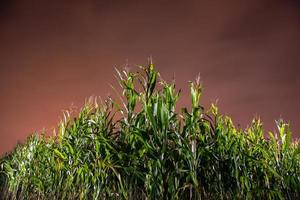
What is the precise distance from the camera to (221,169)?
4609mm

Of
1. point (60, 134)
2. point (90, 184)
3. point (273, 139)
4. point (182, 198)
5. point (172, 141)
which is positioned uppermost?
point (60, 134)

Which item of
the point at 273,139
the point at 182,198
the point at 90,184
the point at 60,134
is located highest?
the point at 60,134

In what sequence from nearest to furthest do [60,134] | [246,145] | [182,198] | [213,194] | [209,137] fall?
[182,198] → [213,194] → [209,137] → [246,145] → [60,134]

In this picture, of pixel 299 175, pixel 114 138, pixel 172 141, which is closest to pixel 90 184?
pixel 114 138

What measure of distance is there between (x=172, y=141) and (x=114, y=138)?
Result: 89 centimetres

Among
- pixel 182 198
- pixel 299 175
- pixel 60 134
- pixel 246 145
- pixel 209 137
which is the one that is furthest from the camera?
pixel 60 134

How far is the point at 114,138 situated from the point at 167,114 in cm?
101

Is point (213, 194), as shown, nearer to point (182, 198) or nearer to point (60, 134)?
point (182, 198)

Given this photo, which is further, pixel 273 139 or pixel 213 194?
pixel 273 139

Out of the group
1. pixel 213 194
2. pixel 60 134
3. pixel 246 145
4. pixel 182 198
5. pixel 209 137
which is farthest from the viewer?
pixel 60 134

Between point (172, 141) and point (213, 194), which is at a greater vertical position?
point (172, 141)

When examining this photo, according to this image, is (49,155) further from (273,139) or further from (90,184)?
(273,139)

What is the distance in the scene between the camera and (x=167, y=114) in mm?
4180

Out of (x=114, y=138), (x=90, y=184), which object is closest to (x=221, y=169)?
(x=114, y=138)
